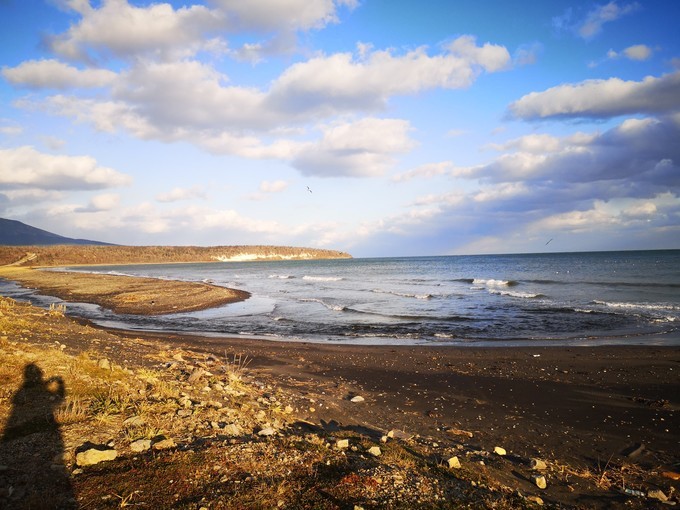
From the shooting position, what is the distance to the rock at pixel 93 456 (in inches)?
178

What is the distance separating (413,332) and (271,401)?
12.3 metres

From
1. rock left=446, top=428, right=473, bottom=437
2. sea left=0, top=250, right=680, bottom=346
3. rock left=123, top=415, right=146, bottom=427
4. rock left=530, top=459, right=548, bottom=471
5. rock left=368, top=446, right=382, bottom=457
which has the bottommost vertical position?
sea left=0, top=250, right=680, bottom=346

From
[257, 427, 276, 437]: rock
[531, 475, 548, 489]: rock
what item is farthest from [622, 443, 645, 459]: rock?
[257, 427, 276, 437]: rock

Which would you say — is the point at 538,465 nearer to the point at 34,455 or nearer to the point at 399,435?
the point at 399,435

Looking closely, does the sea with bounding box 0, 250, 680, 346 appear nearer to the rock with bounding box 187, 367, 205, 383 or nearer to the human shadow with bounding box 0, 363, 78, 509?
the rock with bounding box 187, 367, 205, 383

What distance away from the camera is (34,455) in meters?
4.61

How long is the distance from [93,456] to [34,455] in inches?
29.6

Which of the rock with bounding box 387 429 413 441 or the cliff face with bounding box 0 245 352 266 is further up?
the cliff face with bounding box 0 245 352 266

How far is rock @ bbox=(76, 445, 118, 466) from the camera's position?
4512 millimetres

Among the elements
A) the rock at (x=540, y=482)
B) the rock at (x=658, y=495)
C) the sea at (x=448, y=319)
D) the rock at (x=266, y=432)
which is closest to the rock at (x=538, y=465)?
the rock at (x=540, y=482)

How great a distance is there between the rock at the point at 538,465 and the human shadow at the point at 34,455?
603 cm

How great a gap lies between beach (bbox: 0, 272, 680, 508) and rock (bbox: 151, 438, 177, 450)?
265 centimetres

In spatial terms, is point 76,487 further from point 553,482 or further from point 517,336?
point 517,336

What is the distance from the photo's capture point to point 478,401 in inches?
359
